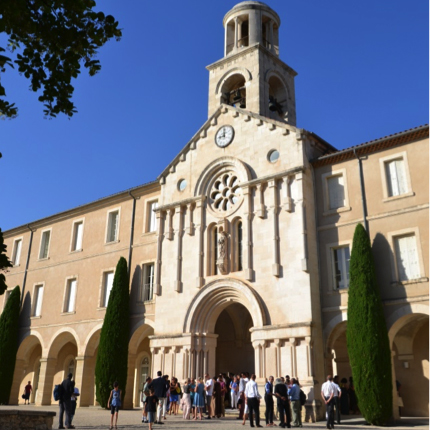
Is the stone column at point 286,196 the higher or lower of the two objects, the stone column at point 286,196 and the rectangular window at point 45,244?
the lower

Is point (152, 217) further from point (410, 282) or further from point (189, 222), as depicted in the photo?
point (410, 282)

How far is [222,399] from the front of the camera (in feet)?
67.5

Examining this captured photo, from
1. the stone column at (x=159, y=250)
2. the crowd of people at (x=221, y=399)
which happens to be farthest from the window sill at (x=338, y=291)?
the stone column at (x=159, y=250)

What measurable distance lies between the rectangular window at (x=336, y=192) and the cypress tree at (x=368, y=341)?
2.82 meters

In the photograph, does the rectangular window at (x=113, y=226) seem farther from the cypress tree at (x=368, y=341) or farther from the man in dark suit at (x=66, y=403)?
the cypress tree at (x=368, y=341)

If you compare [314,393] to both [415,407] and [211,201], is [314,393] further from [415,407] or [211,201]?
[211,201]

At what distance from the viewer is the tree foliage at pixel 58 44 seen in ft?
25.1

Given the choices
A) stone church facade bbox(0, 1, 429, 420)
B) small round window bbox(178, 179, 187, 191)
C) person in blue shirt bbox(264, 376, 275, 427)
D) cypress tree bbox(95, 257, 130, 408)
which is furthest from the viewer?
small round window bbox(178, 179, 187, 191)

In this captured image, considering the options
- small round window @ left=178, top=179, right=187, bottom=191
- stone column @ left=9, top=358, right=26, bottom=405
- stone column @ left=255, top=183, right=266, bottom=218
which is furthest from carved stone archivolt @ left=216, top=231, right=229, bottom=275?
stone column @ left=9, top=358, right=26, bottom=405

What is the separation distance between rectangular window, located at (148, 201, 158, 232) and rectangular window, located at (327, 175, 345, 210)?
33.3 feet

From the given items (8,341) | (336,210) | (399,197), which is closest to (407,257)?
(399,197)

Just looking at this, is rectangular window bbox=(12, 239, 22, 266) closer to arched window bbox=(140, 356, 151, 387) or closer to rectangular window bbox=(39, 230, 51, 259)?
rectangular window bbox=(39, 230, 51, 259)

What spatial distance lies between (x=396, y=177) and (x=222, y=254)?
8.41 meters

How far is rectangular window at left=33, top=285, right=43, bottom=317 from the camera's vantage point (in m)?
32.1
